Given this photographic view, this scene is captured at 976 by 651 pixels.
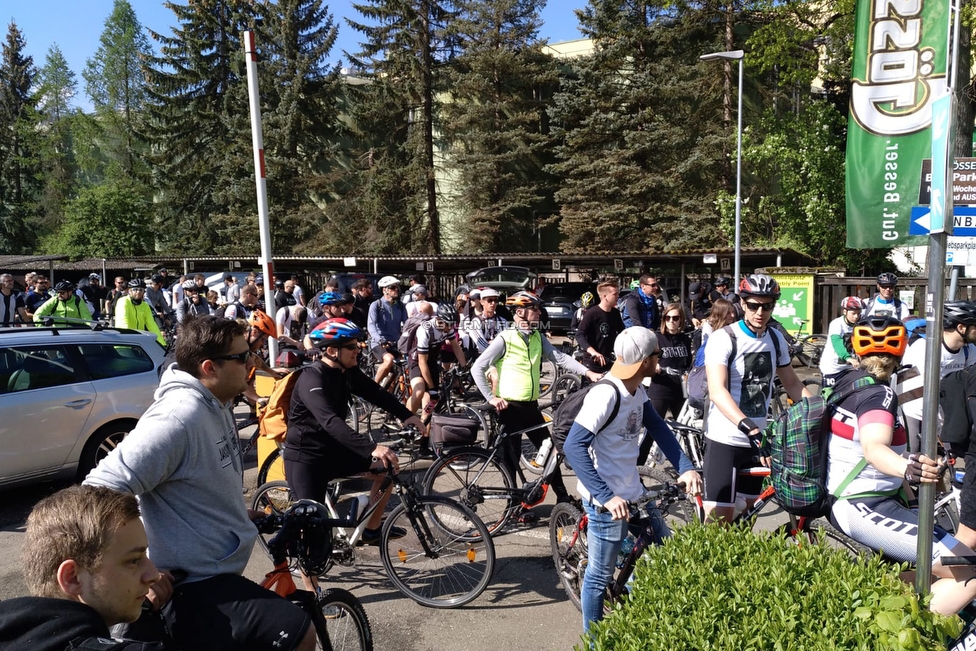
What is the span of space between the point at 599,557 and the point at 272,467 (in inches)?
120

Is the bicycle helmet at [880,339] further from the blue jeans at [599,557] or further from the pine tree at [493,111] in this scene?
the pine tree at [493,111]

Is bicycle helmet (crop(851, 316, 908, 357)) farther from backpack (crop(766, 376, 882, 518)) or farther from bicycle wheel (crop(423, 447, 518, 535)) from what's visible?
bicycle wheel (crop(423, 447, 518, 535))

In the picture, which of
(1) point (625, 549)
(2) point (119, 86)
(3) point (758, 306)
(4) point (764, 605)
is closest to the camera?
(4) point (764, 605)

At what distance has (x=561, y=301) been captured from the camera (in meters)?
23.0

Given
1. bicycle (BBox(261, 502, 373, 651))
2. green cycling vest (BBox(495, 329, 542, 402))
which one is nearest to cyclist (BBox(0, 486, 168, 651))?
bicycle (BBox(261, 502, 373, 651))

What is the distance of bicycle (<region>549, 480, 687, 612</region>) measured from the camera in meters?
3.81

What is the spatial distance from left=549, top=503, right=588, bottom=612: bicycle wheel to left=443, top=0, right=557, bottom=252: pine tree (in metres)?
35.0

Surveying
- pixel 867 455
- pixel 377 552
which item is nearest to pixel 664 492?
pixel 867 455

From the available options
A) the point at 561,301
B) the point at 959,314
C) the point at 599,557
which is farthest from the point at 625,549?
the point at 561,301

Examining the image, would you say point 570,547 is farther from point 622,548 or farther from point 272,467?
point 272,467

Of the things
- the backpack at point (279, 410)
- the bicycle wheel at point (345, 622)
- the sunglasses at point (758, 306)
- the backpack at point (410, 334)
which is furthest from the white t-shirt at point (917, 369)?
the backpack at point (410, 334)

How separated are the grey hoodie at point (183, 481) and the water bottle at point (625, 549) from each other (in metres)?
2.11

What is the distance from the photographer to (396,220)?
3988 centimetres

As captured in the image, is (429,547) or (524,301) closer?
(429,547)
